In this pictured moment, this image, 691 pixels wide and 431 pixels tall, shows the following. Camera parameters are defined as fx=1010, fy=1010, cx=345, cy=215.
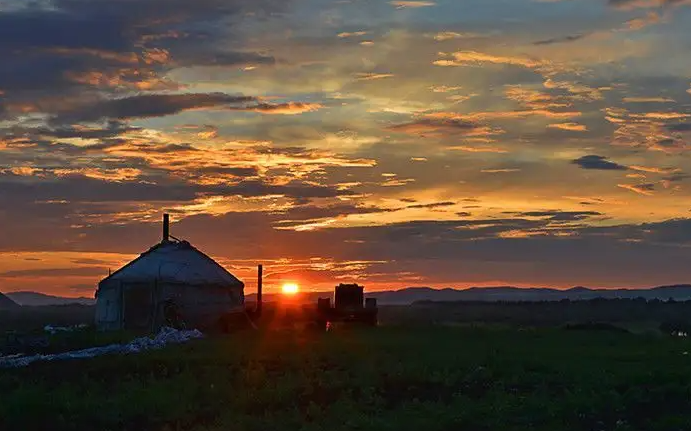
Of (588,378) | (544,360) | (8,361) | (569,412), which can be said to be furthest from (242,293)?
(569,412)

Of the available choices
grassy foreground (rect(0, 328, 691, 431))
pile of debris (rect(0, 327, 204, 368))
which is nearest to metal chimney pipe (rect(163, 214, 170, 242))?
pile of debris (rect(0, 327, 204, 368))

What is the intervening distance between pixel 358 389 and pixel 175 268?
107 feet

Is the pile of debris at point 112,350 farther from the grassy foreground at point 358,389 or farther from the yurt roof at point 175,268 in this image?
the yurt roof at point 175,268

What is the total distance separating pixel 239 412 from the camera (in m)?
25.5

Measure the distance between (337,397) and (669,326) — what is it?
164ft

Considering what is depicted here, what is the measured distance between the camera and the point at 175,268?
197 ft

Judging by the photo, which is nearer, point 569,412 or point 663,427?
point 663,427

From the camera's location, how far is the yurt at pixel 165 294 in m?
58.5

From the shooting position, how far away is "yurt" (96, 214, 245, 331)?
58500 mm

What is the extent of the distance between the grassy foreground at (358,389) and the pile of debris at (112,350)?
1933 mm

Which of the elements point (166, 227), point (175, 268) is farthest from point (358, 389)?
point (166, 227)

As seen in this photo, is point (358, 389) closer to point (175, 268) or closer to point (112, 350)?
Answer: point (112, 350)

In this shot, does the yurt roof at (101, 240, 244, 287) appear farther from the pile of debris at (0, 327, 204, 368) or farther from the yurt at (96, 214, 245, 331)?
the pile of debris at (0, 327, 204, 368)

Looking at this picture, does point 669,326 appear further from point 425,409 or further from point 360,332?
point 425,409
